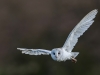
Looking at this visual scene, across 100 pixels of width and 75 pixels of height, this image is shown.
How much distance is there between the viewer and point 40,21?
17.9 metres

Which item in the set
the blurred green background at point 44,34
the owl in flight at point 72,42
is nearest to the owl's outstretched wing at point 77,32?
the owl in flight at point 72,42

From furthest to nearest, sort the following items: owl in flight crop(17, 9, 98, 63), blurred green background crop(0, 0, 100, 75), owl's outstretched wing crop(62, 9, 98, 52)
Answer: blurred green background crop(0, 0, 100, 75) → owl's outstretched wing crop(62, 9, 98, 52) → owl in flight crop(17, 9, 98, 63)

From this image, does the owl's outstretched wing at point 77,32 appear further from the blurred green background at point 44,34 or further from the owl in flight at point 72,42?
the blurred green background at point 44,34

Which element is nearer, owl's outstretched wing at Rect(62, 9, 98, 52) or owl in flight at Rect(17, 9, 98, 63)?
owl in flight at Rect(17, 9, 98, 63)

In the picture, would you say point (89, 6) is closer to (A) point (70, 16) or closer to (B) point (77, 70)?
(A) point (70, 16)

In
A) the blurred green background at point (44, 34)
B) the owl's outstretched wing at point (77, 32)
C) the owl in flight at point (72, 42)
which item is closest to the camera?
the owl in flight at point (72, 42)

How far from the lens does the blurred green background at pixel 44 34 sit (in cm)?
1255

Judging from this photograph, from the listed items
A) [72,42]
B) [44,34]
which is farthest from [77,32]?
[44,34]

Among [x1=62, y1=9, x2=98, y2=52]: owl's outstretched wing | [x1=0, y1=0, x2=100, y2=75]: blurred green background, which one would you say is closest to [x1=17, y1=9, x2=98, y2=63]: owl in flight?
[x1=62, y1=9, x2=98, y2=52]: owl's outstretched wing

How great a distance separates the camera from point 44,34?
15922mm

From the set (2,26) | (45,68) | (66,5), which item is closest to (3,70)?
(45,68)

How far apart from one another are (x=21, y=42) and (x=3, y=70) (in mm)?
2301

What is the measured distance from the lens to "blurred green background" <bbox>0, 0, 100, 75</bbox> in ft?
41.2

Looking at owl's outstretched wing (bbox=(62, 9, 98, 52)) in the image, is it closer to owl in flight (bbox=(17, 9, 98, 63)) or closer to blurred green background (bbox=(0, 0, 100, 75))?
owl in flight (bbox=(17, 9, 98, 63))
